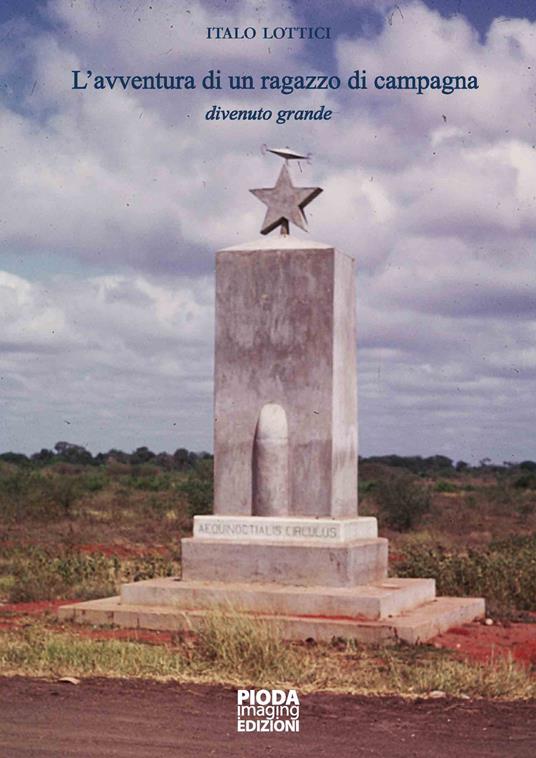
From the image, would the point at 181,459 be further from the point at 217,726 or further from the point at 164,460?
the point at 217,726

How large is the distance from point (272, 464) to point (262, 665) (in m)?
4.20

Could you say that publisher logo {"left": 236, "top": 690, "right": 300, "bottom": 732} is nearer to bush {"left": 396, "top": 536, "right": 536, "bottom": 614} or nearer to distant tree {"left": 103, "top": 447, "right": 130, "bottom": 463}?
bush {"left": 396, "top": 536, "right": 536, "bottom": 614}

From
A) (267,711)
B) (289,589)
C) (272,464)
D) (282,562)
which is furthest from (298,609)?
(267,711)

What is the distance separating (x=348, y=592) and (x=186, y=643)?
7.05 ft

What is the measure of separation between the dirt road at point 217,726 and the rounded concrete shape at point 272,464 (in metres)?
4.56

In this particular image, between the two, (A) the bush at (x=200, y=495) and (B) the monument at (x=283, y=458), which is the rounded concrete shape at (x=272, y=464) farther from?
(A) the bush at (x=200, y=495)

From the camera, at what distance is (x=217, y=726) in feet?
26.3

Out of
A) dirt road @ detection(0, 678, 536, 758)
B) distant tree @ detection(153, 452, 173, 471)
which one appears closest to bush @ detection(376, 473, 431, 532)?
dirt road @ detection(0, 678, 536, 758)

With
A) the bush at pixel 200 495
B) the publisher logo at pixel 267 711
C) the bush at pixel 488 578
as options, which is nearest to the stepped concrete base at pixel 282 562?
the bush at pixel 488 578

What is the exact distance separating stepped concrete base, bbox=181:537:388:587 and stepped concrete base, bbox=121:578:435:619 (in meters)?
0.10

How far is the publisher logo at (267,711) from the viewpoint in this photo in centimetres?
807

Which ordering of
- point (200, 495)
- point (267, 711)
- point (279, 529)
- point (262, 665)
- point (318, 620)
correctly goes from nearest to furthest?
1. point (267, 711)
2. point (262, 665)
3. point (318, 620)
4. point (279, 529)
5. point (200, 495)

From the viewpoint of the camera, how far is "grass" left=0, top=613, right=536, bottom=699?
941 cm

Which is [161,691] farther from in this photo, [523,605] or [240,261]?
[523,605]
